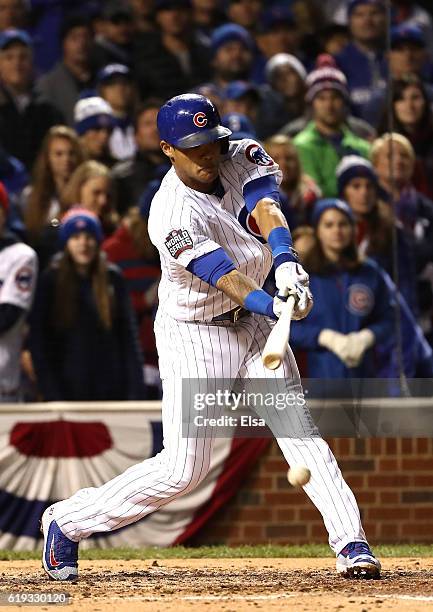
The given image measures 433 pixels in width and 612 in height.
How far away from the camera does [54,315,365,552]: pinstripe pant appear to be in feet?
14.4

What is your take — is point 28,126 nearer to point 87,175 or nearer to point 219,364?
point 87,175

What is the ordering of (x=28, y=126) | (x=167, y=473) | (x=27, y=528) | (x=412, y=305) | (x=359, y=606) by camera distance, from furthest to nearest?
1. (x=28, y=126)
2. (x=412, y=305)
3. (x=27, y=528)
4. (x=167, y=473)
5. (x=359, y=606)

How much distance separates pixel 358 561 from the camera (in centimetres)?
439

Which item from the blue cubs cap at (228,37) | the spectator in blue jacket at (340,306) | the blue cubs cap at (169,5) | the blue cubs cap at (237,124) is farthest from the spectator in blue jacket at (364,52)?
the spectator in blue jacket at (340,306)

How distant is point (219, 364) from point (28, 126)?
393 cm

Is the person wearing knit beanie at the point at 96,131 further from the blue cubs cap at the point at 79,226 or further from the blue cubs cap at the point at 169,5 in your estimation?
the blue cubs cap at the point at 169,5

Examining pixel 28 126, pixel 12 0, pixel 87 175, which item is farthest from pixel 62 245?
pixel 12 0

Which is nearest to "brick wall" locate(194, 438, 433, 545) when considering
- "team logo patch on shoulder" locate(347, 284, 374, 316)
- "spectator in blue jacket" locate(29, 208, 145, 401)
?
"team logo patch on shoulder" locate(347, 284, 374, 316)

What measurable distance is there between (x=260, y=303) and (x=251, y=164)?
2.13 ft

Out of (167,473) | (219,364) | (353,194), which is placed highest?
(353,194)

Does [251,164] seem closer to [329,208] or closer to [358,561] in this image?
[358,561]

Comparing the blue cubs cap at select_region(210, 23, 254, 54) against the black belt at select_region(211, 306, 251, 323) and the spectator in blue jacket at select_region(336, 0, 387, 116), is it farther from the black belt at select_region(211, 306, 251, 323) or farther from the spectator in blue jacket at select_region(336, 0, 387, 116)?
the black belt at select_region(211, 306, 251, 323)

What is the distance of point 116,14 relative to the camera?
8.64 metres

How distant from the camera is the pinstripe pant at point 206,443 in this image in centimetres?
440
